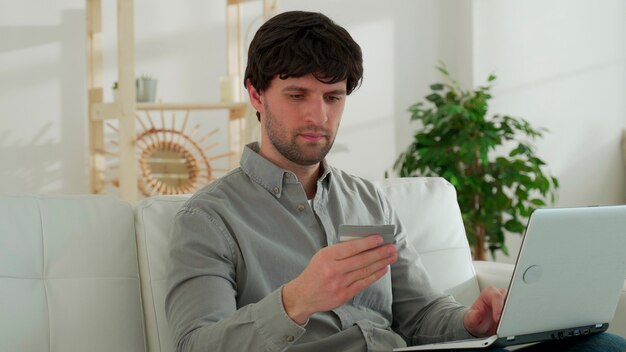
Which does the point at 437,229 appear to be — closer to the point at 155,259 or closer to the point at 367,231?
the point at 155,259

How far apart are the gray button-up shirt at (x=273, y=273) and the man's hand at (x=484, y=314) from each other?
0.03 meters

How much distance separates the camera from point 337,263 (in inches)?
53.6

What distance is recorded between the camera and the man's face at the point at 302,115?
1.84 meters

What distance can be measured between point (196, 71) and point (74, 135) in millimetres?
675

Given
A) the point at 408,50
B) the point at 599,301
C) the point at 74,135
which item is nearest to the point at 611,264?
the point at 599,301

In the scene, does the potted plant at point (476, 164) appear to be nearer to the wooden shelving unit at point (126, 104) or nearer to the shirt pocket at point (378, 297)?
the wooden shelving unit at point (126, 104)

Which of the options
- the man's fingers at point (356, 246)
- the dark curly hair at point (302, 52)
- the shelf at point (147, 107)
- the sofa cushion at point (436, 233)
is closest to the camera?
the man's fingers at point (356, 246)

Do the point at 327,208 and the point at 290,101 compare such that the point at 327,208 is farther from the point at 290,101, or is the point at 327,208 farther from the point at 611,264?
the point at 611,264

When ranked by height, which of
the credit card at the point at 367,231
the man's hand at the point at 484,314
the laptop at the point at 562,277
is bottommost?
the man's hand at the point at 484,314

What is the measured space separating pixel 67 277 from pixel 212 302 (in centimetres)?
38

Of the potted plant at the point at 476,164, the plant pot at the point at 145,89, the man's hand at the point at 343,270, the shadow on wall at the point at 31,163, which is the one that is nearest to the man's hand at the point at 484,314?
the man's hand at the point at 343,270

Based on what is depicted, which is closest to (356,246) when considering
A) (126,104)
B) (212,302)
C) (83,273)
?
(212,302)

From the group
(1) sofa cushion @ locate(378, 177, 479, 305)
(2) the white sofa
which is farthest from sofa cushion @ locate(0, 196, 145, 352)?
(1) sofa cushion @ locate(378, 177, 479, 305)

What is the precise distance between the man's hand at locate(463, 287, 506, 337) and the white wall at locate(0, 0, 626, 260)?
2.69 m
